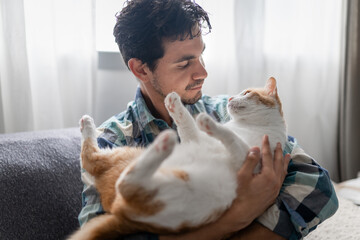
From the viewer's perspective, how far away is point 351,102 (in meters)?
2.22

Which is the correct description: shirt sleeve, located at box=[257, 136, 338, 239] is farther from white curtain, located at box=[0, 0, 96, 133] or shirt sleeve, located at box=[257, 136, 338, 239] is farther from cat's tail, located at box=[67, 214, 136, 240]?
white curtain, located at box=[0, 0, 96, 133]

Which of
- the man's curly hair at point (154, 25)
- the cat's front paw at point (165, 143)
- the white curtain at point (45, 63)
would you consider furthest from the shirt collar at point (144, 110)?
the cat's front paw at point (165, 143)

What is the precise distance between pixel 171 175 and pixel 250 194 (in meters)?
0.25

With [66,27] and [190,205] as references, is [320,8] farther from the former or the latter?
[190,205]

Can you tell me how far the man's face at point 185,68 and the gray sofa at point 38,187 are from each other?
1.51ft

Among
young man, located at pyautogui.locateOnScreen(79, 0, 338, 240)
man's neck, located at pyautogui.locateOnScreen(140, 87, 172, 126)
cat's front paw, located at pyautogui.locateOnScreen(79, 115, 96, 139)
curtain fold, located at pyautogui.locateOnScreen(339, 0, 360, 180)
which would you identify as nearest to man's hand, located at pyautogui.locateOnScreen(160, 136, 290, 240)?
young man, located at pyautogui.locateOnScreen(79, 0, 338, 240)

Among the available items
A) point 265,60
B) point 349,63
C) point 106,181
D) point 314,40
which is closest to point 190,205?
point 106,181

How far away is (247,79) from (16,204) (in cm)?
146

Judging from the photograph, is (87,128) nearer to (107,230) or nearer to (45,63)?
(107,230)

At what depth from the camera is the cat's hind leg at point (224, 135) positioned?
2.64 ft

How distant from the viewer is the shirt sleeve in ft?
3.13

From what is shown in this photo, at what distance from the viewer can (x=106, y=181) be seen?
85 cm

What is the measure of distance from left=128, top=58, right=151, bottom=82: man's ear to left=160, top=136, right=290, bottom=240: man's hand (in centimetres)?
60

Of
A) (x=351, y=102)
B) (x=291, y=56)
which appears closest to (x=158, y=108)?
(x=291, y=56)
